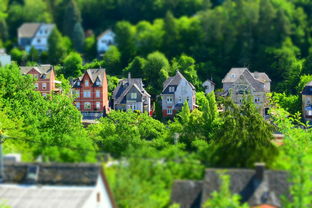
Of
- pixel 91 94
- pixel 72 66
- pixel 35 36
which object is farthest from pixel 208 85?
pixel 35 36

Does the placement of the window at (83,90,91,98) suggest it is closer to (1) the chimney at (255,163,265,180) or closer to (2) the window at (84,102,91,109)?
(2) the window at (84,102,91,109)

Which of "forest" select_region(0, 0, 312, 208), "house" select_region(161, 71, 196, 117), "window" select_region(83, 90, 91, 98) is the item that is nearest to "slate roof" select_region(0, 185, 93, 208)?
"forest" select_region(0, 0, 312, 208)

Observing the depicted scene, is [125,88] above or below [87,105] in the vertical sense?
above

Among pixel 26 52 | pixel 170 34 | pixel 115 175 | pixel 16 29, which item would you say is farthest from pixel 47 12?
pixel 115 175

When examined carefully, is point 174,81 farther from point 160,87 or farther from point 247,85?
point 247,85

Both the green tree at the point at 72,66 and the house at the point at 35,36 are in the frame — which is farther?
the house at the point at 35,36

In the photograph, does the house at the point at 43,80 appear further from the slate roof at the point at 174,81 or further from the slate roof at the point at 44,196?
the slate roof at the point at 44,196

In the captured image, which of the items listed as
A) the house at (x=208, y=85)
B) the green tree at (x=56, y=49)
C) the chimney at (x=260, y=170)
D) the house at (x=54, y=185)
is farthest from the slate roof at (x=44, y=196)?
the green tree at (x=56, y=49)
